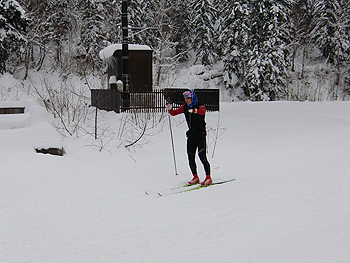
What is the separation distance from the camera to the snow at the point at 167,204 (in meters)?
4.54

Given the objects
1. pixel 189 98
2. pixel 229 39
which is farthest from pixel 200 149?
pixel 229 39

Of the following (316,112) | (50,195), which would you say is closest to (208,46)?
(316,112)

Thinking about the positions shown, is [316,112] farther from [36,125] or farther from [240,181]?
[36,125]

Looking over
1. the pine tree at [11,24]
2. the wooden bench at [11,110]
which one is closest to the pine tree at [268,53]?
the pine tree at [11,24]

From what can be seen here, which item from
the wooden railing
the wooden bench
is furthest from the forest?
the wooden bench

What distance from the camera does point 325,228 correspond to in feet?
16.7

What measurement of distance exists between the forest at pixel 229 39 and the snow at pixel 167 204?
837 inches

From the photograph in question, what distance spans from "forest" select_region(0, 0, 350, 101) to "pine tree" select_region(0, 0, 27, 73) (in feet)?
11.7

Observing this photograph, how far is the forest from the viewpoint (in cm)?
3309

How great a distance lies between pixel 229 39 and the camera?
117 feet

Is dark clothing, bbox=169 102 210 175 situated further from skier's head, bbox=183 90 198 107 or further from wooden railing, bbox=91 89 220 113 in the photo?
wooden railing, bbox=91 89 220 113

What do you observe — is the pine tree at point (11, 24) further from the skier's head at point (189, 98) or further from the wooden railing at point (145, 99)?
the skier's head at point (189, 98)

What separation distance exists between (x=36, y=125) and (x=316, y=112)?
14.0 meters

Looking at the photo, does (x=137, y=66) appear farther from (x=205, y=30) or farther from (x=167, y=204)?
(x=205, y=30)
